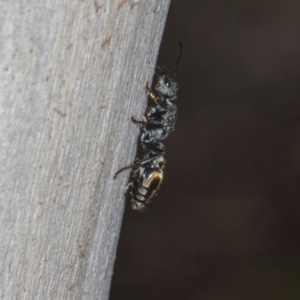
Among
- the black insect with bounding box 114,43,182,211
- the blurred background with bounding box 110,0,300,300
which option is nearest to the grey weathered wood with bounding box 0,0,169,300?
the black insect with bounding box 114,43,182,211

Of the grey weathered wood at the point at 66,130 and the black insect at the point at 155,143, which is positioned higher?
the black insect at the point at 155,143

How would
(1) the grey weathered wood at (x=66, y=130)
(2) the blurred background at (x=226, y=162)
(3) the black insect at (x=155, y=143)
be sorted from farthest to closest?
(2) the blurred background at (x=226, y=162)
(3) the black insect at (x=155, y=143)
(1) the grey weathered wood at (x=66, y=130)

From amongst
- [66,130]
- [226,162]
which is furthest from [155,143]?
[226,162]

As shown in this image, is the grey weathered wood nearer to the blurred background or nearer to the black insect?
the black insect

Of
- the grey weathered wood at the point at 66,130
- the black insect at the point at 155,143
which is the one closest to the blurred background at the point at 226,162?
the black insect at the point at 155,143

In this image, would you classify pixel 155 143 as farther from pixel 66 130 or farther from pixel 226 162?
pixel 226 162

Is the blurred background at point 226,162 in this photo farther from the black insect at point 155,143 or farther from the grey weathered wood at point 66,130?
the grey weathered wood at point 66,130

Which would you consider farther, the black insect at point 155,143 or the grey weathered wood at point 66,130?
the black insect at point 155,143
